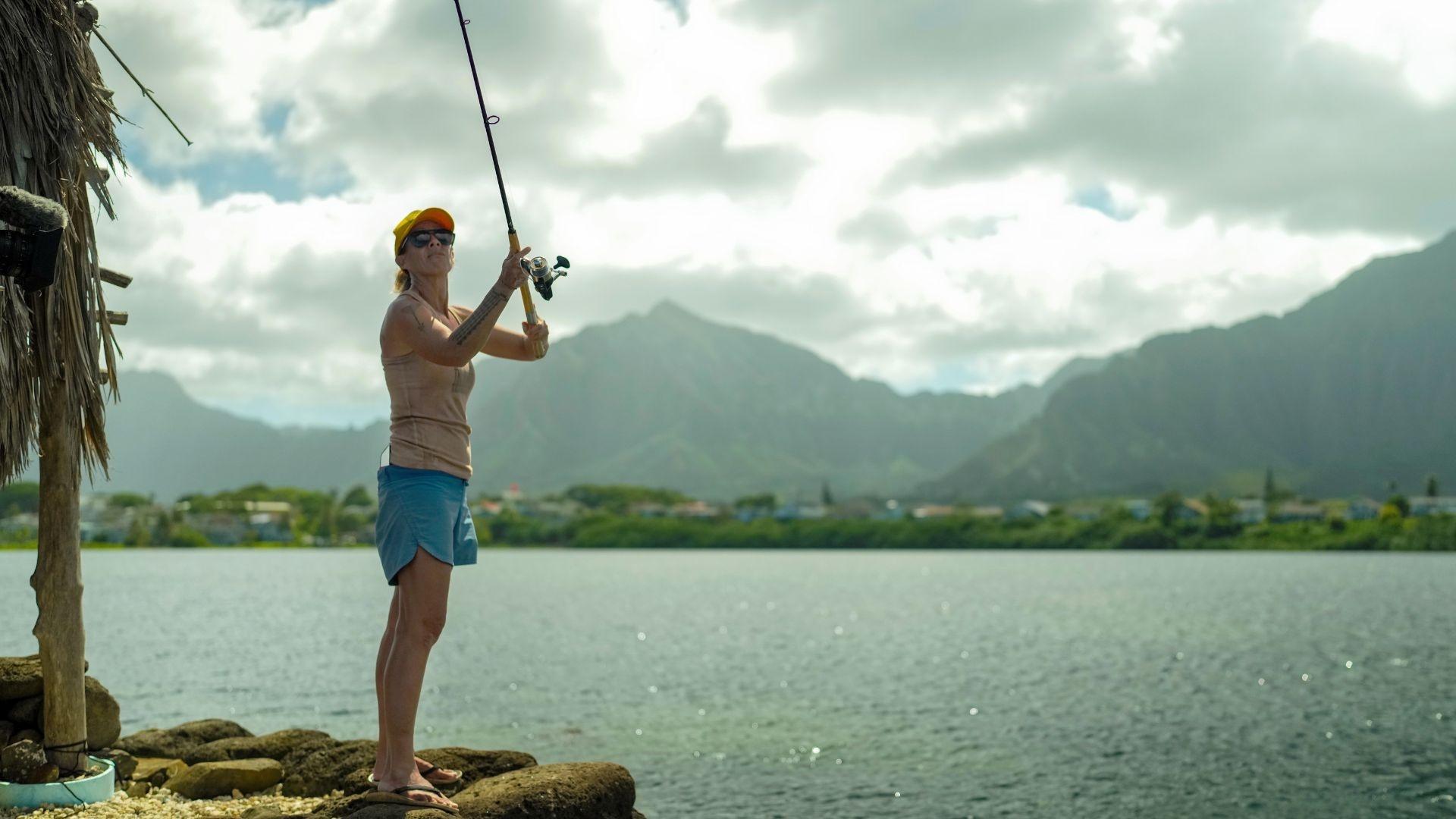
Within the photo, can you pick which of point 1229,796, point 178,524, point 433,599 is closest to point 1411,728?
point 1229,796

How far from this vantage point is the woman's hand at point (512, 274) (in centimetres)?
579

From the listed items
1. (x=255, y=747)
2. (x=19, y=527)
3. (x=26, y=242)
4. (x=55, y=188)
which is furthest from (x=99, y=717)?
(x=19, y=527)

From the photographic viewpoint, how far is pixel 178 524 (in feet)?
570

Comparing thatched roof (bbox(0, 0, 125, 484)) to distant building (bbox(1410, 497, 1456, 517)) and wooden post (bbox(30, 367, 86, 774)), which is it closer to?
wooden post (bbox(30, 367, 86, 774))

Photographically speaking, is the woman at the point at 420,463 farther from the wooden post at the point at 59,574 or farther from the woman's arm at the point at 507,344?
the wooden post at the point at 59,574

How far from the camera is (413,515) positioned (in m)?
5.89

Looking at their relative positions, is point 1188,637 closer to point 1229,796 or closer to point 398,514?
point 1229,796

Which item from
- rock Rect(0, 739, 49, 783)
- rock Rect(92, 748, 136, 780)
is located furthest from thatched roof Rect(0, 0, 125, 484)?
rock Rect(92, 748, 136, 780)

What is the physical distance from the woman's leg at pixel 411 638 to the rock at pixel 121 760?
4.89 m

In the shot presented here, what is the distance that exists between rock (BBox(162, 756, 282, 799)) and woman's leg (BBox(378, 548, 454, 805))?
158 inches

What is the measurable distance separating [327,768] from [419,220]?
5304 mm

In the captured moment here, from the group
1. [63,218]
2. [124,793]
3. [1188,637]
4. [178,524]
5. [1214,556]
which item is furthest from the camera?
[178,524]

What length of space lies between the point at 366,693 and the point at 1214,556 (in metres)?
125

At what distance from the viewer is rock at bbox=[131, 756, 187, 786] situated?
9.86m
